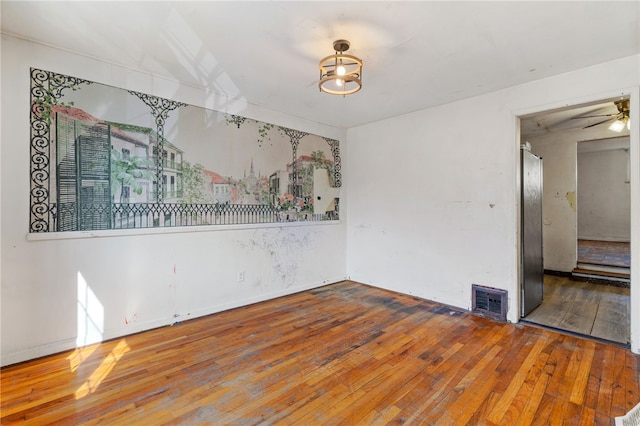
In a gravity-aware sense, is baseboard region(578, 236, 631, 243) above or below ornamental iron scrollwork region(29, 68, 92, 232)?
below

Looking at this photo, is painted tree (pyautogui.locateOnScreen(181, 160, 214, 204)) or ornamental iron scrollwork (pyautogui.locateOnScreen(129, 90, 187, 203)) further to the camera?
painted tree (pyautogui.locateOnScreen(181, 160, 214, 204))

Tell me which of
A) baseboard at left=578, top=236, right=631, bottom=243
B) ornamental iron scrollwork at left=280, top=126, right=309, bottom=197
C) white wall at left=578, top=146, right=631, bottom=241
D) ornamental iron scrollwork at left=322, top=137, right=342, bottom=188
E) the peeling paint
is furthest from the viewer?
white wall at left=578, top=146, right=631, bottom=241

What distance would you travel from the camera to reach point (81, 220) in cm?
265

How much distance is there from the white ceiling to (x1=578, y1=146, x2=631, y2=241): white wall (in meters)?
8.66

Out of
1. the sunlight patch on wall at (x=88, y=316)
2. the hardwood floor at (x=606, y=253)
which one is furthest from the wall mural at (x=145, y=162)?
the hardwood floor at (x=606, y=253)

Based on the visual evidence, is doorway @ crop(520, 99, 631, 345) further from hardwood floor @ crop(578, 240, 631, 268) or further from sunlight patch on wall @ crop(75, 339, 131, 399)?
sunlight patch on wall @ crop(75, 339, 131, 399)

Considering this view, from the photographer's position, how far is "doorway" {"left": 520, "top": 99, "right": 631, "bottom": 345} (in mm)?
3424

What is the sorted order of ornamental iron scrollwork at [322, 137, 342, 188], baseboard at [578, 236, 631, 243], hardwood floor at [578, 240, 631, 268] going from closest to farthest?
ornamental iron scrollwork at [322, 137, 342, 188], hardwood floor at [578, 240, 631, 268], baseboard at [578, 236, 631, 243]

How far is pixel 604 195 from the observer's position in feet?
29.1

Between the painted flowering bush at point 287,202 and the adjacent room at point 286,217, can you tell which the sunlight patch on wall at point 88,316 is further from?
the painted flowering bush at point 287,202

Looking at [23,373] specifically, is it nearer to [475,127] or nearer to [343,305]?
[343,305]

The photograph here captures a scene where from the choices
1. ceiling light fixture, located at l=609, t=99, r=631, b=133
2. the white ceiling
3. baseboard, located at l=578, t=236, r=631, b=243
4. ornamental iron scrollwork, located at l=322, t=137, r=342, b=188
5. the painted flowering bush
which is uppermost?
the white ceiling

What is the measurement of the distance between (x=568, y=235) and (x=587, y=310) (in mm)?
2316

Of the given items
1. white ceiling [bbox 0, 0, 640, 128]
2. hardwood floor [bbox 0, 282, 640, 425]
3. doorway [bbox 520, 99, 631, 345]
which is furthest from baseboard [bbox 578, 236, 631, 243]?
white ceiling [bbox 0, 0, 640, 128]
